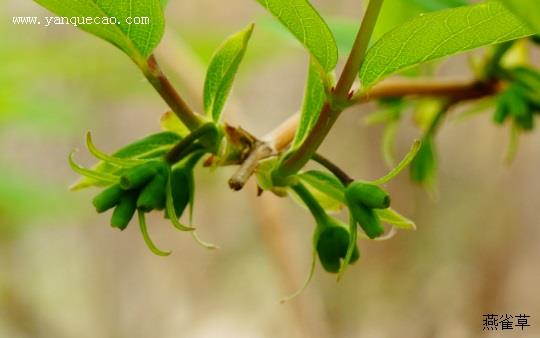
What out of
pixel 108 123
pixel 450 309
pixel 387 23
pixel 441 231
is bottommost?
pixel 450 309

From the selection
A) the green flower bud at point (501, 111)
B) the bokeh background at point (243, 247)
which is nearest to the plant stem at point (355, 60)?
the green flower bud at point (501, 111)

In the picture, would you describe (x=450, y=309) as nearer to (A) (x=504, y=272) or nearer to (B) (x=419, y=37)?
(A) (x=504, y=272)

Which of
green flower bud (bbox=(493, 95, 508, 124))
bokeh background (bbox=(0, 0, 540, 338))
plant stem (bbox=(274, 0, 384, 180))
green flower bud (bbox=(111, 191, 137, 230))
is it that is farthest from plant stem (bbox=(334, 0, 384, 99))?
bokeh background (bbox=(0, 0, 540, 338))

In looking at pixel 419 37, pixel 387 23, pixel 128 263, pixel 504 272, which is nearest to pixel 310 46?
pixel 419 37

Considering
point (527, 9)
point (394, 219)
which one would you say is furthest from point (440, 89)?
point (527, 9)

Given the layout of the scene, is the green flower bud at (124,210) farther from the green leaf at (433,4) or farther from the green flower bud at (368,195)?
the green leaf at (433,4)

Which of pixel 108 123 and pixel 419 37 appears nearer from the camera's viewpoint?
pixel 419 37

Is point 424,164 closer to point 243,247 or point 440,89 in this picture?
point 440,89

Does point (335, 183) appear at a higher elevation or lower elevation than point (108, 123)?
lower
